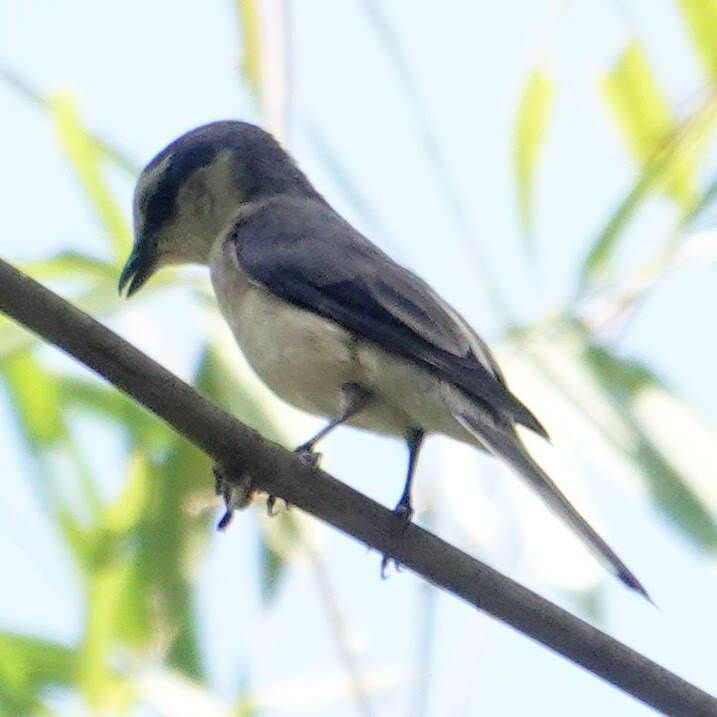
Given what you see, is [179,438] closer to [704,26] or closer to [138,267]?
[138,267]

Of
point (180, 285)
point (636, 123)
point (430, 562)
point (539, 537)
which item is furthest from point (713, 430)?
point (180, 285)

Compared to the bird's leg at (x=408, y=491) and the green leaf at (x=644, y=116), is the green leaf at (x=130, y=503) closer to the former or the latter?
the bird's leg at (x=408, y=491)

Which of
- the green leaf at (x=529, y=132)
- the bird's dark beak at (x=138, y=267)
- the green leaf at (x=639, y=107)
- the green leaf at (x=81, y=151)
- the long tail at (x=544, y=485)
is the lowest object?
the long tail at (x=544, y=485)

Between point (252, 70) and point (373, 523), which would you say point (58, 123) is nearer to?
point (252, 70)

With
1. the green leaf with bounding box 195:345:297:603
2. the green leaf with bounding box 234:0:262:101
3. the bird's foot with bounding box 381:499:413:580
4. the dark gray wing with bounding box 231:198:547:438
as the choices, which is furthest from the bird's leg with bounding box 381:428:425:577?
the green leaf with bounding box 234:0:262:101

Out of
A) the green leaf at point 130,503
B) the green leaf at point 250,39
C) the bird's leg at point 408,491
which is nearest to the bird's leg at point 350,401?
the bird's leg at point 408,491

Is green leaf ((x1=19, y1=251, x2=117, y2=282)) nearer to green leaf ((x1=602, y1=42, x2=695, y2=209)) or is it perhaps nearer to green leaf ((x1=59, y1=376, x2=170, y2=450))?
green leaf ((x1=59, y1=376, x2=170, y2=450))

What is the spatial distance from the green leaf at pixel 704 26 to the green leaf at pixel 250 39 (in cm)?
87

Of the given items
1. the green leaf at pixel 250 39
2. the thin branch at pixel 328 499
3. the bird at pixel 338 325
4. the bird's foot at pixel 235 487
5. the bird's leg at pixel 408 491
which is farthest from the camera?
the green leaf at pixel 250 39

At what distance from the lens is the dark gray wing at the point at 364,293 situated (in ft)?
7.89

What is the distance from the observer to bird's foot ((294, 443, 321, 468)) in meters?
1.95

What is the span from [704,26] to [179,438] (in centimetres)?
131

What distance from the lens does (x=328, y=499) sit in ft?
6.33

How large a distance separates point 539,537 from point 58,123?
4.16 ft
